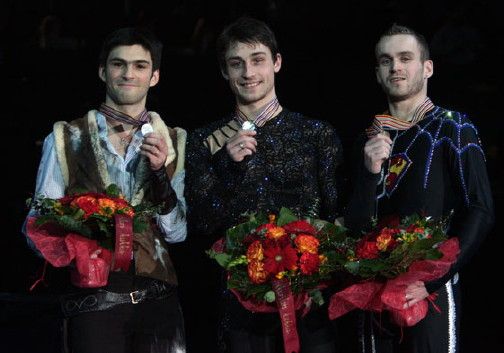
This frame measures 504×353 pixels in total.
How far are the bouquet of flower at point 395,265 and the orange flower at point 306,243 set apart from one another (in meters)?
0.11

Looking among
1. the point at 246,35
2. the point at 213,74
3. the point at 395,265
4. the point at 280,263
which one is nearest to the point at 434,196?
the point at 395,265

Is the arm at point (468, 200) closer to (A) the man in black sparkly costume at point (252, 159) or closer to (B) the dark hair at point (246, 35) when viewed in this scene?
(A) the man in black sparkly costume at point (252, 159)

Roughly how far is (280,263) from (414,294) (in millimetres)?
490

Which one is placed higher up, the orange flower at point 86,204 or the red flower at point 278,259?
the orange flower at point 86,204

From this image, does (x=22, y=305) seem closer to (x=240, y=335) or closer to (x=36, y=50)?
(x=36, y=50)

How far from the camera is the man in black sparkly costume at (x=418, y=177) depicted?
394 cm

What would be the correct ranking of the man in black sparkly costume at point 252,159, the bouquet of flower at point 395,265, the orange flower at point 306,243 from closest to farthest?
1. the bouquet of flower at point 395,265
2. the orange flower at point 306,243
3. the man in black sparkly costume at point 252,159

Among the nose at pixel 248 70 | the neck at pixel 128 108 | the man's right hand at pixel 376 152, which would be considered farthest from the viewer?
the neck at pixel 128 108

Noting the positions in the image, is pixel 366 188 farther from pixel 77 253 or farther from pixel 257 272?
pixel 77 253

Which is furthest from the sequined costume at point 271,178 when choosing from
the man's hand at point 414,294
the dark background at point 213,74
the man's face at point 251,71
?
the dark background at point 213,74

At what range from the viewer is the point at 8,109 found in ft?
23.1

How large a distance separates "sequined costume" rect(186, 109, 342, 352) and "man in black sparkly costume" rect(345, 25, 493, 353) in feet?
0.50

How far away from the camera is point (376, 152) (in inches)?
158

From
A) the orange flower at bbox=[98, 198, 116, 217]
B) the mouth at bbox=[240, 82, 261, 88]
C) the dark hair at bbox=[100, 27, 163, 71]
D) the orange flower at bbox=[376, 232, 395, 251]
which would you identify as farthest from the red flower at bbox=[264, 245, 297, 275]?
the dark hair at bbox=[100, 27, 163, 71]
